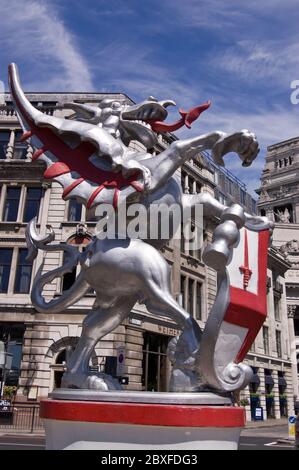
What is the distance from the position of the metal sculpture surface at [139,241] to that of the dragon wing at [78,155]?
1 centimetres

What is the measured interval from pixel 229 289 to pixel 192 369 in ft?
2.73

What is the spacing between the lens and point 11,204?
21844 millimetres

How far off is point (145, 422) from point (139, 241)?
70.8 inches

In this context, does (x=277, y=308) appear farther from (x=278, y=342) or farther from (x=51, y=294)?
(x=51, y=294)

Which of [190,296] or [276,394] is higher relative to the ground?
[190,296]

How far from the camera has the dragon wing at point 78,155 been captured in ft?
15.8

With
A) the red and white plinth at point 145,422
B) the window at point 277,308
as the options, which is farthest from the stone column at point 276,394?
the red and white plinth at point 145,422

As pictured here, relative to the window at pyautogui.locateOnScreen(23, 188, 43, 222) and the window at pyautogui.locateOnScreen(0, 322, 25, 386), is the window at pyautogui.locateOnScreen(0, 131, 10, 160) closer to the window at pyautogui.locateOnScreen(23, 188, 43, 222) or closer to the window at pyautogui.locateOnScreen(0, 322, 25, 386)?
the window at pyautogui.locateOnScreen(23, 188, 43, 222)

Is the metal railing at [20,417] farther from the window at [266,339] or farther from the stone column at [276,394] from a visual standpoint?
the window at [266,339]

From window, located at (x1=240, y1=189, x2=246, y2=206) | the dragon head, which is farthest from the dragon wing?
window, located at (x1=240, y1=189, x2=246, y2=206)

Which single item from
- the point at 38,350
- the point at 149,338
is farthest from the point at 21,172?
the point at 149,338

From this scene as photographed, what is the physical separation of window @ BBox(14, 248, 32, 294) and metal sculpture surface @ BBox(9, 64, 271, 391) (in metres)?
15.3

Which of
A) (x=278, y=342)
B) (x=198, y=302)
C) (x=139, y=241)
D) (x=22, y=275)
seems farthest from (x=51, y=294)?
(x=278, y=342)

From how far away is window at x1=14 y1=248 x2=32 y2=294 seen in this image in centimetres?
2008
